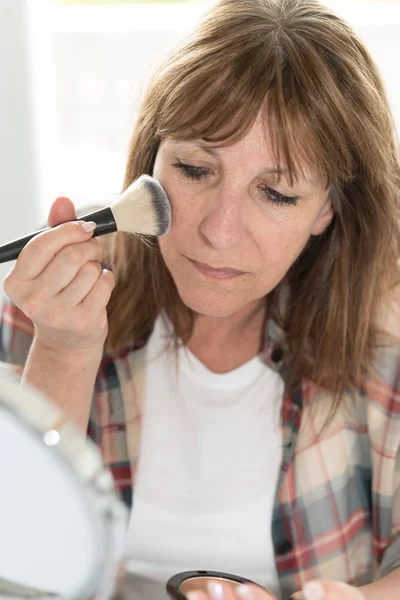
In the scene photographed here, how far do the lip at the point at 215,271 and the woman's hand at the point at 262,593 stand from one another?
30 cm

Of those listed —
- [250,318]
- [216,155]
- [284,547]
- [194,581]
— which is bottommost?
[284,547]

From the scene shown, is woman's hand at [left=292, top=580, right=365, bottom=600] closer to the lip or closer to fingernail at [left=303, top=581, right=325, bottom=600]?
fingernail at [left=303, top=581, right=325, bottom=600]

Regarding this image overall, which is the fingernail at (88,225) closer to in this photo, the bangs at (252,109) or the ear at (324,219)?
the bangs at (252,109)

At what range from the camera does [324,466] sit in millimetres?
946

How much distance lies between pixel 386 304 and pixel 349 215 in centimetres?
13

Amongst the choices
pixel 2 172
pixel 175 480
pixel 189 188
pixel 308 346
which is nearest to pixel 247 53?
pixel 189 188

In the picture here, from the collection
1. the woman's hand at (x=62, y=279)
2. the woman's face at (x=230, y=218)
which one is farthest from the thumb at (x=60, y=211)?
the woman's face at (x=230, y=218)

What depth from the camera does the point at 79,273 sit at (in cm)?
72

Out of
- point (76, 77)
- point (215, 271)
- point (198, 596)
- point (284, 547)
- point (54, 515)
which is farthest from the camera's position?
point (76, 77)

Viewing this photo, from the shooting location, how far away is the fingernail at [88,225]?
2.34 feet

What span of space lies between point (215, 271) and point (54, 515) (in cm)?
41

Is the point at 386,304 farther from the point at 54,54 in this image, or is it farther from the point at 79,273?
the point at 54,54

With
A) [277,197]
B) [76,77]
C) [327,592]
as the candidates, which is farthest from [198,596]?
[76,77]

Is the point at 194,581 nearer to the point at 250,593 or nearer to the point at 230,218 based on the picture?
the point at 250,593
